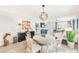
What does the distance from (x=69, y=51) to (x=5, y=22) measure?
2.61 feet

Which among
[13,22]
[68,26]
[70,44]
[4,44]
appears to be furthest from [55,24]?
[4,44]

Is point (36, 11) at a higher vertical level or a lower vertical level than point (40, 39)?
higher

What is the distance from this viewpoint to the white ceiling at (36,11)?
2.05 meters

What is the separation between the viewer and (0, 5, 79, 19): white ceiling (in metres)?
2.05

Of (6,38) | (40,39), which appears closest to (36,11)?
(40,39)

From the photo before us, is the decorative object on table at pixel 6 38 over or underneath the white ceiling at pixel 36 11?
underneath

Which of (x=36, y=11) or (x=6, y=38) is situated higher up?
(x=36, y=11)

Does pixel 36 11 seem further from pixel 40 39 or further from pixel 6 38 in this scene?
pixel 6 38

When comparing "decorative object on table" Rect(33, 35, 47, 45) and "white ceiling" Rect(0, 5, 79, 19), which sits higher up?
"white ceiling" Rect(0, 5, 79, 19)

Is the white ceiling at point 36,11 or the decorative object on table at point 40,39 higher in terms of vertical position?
the white ceiling at point 36,11

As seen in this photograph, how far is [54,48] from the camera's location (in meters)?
2.06

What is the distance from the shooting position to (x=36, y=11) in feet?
6.75

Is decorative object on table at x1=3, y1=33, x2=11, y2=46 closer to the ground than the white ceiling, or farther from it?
closer to the ground

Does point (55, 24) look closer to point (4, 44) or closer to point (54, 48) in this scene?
point (54, 48)
